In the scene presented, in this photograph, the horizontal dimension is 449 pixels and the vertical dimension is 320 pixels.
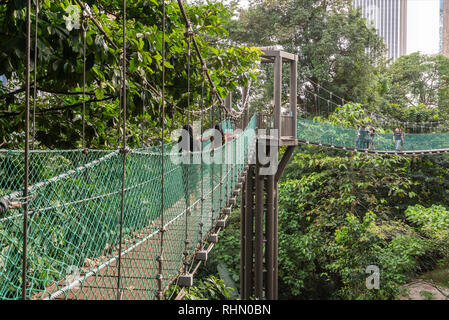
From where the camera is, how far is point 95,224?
1737mm

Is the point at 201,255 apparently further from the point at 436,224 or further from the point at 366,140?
the point at 366,140

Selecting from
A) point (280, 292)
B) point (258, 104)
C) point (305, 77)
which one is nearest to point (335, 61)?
point (305, 77)

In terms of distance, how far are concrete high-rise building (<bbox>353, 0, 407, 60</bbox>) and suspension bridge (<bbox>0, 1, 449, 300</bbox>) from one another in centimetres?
4981

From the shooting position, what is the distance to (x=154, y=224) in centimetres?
217

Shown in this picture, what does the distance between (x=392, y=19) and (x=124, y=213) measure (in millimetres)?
55441

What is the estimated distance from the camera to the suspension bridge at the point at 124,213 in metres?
1.39

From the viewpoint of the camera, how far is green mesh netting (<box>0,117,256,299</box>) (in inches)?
54.8

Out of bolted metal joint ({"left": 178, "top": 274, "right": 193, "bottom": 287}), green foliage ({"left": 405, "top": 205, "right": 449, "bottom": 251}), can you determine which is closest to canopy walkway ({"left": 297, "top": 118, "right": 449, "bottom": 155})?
green foliage ({"left": 405, "top": 205, "right": 449, "bottom": 251})

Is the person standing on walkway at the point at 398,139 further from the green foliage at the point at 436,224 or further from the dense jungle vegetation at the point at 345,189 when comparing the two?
the green foliage at the point at 436,224

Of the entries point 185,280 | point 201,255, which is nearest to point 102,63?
point 185,280

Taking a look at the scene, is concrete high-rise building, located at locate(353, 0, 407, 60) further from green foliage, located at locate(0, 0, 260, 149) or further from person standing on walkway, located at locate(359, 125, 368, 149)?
green foliage, located at locate(0, 0, 260, 149)

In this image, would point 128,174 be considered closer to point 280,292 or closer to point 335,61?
point 280,292

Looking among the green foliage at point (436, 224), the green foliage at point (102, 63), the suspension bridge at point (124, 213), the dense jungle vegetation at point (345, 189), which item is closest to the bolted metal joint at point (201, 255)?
the suspension bridge at point (124, 213)
